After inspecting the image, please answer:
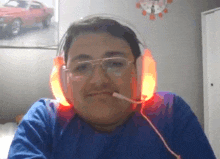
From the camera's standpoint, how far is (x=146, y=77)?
615mm

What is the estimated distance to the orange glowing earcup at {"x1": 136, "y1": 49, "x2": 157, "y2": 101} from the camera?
0.60 m

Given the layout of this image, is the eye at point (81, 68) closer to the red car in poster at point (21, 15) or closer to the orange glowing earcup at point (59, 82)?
the orange glowing earcup at point (59, 82)

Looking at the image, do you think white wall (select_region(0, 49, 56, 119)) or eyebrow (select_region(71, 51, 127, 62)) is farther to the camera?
white wall (select_region(0, 49, 56, 119))

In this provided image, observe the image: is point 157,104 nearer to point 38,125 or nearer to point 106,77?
point 106,77

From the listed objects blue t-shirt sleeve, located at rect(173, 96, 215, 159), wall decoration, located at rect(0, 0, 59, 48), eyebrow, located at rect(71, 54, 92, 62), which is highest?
wall decoration, located at rect(0, 0, 59, 48)

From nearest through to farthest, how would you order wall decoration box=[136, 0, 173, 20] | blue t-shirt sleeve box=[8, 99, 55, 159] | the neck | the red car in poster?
blue t-shirt sleeve box=[8, 99, 55, 159]
the neck
the red car in poster
wall decoration box=[136, 0, 173, 20]

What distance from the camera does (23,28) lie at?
1.96 metres

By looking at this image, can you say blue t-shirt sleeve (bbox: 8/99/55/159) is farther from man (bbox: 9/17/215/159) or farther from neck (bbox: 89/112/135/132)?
neck (bbox: 89/112/135/132)

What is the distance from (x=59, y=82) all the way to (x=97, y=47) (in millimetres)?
184

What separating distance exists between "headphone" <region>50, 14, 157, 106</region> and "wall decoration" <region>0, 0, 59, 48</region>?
1.41 meters

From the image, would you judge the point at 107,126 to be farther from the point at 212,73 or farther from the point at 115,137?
the point at 212,73

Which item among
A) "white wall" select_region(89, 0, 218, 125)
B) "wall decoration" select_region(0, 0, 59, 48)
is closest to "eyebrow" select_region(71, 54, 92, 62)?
"wall decoration" select_region(0, 0, 59, 48)

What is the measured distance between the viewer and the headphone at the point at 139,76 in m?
0.61

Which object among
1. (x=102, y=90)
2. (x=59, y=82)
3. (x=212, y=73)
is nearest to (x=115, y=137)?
(x=102, y=90)
